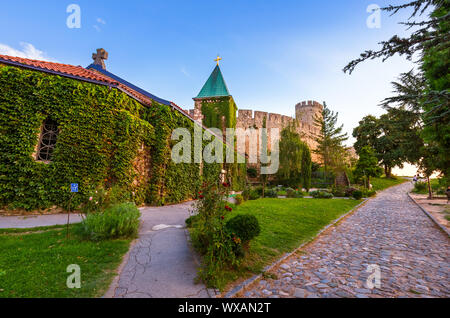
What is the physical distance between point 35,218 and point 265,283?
8207 mm

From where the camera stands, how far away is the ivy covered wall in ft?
23.6

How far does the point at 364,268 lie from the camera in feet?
12.4

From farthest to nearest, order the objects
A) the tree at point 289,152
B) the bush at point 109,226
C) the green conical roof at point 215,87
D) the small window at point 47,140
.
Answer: the green conical roof at point 215,87
the tree at point 289,152
the small window at point 47,140
the bush at point 109,226

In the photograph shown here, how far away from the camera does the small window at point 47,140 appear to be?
792cm

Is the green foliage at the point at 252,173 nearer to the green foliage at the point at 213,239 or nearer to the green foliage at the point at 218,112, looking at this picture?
the green foliage at the point at 218,112

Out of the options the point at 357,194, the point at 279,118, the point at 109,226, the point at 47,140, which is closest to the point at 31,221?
the point at 47,140

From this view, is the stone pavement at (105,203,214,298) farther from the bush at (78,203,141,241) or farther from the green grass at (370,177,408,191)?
the green grass at (370,177,408,191)

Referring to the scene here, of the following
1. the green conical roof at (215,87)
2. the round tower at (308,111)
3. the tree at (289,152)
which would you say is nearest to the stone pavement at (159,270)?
the tree at (289,152)

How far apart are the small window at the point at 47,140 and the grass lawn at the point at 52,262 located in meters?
3.80

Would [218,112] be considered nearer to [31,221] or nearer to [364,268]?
[31,221]

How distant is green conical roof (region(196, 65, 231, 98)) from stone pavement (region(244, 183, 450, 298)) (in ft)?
63.4

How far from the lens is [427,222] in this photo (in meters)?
8.24

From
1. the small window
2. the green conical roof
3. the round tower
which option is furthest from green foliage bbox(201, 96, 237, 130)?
the round tower

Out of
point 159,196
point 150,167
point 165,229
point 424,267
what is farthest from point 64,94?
point 424,267
